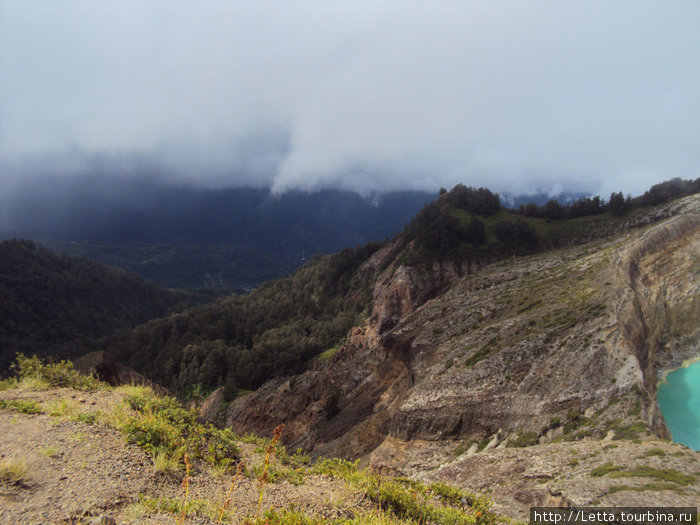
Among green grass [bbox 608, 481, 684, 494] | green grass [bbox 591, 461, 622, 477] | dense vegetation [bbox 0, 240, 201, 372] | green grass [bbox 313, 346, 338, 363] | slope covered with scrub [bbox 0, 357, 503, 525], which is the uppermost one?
dense vegetation [bbox 0, 240, 201, 372]

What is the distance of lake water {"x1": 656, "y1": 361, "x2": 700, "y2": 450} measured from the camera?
20344 mm

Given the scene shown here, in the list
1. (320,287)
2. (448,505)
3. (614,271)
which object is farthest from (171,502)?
(320,287)

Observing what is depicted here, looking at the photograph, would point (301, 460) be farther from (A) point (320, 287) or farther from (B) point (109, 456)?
(A) point (320, 287)

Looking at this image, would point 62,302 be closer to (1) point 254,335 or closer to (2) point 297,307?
(1) point 254,335

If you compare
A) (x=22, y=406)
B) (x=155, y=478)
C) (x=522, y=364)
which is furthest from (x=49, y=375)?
(x=522, y=364)

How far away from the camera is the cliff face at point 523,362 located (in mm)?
14594

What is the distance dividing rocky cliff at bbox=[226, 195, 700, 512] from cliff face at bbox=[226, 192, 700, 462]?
7cm

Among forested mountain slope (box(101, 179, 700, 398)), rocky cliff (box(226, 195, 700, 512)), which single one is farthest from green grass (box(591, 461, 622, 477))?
forested mountain slope (box(101, 179, 700, 398))

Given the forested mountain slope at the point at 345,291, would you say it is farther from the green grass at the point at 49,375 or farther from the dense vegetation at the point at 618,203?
the green grass at the point at 49,375

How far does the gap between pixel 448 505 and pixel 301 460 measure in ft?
12.0

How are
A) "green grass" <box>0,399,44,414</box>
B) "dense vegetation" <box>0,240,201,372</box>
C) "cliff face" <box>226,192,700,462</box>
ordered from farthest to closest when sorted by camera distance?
1. "dense vegetation" <box>0,240,201,372</box>
2. "cliff face" <box>226,192,700,462</box>
3. "green grass" <box>0,399,44,414</box>

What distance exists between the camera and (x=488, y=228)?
4769cm

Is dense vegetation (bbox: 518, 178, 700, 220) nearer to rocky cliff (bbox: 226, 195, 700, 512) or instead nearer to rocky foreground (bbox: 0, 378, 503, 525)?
rocky cliff (bbox: 226, 195, 700, 512)

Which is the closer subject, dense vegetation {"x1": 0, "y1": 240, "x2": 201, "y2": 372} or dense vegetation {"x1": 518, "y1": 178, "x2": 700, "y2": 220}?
dense vegetation {"x1": 518, "y1": 178, "x2": 700, "y2": 220}
